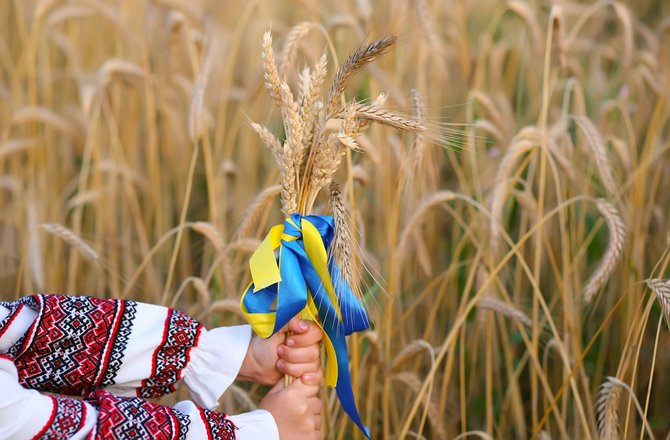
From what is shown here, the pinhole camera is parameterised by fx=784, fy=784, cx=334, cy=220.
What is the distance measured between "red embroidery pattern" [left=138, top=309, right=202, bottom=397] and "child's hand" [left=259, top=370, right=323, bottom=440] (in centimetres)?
13

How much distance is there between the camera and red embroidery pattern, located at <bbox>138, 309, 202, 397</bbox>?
106cm

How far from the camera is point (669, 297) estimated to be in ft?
3.28

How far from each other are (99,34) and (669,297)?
1856 mm

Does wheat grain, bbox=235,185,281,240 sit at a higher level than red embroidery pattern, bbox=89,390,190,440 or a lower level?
higher

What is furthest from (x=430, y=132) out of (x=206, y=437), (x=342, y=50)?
(x=342, y=50)

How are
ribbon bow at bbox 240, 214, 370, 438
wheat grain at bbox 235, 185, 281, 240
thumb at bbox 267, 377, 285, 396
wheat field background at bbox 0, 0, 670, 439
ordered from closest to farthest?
1. ribbon bow at bbox 240, 214, 370, 438
2. thumb at bbox 267, 377, 285, 396
3. wheat grain at bbox 235, 185, 281, 240
4. wheat field background at bbox 0, 0, 670, 439

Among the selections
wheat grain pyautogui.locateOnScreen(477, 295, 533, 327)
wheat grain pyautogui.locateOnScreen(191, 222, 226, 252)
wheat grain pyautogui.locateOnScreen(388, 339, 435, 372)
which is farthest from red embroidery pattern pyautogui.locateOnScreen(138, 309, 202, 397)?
wheat grain pyautogui.locateOnScreen(477, 295, 533, 327)

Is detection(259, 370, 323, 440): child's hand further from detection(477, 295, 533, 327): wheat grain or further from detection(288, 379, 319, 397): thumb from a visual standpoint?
detection(477, 295, 533, 327): wheat grain

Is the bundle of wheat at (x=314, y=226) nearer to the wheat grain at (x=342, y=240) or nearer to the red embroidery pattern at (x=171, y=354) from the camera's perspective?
the wheat grain at (x=342, y=240)

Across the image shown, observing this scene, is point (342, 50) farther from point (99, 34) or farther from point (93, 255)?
point (93, 255)

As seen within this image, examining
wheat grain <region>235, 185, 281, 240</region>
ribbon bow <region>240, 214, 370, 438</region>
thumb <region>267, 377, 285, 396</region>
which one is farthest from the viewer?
wheat grain <region>235, 185, 281, 240</region>

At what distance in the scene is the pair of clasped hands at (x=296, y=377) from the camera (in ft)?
3.31

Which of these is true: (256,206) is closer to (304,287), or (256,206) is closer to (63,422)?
(304,287)

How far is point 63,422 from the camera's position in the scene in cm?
91
